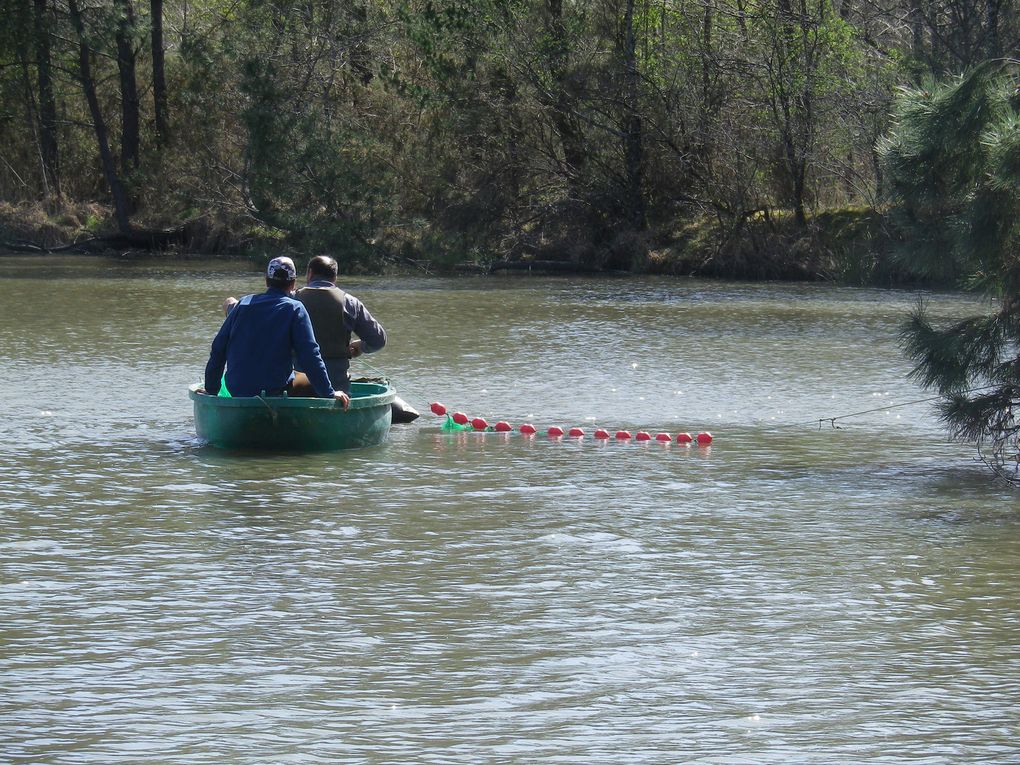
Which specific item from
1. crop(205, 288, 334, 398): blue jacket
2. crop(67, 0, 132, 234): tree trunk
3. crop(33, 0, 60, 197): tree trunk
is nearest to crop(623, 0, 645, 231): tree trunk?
crop(67, 0, 132, 234): tree trunk

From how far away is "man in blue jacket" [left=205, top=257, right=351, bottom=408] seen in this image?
11852 mm

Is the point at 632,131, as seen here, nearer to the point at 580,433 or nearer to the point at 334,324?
the point at 580,433

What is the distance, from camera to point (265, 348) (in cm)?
1201

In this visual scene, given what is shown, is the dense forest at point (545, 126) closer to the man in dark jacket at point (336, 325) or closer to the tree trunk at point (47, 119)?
the tree trunk at point (47, 119)

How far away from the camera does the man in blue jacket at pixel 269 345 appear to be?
11.9m

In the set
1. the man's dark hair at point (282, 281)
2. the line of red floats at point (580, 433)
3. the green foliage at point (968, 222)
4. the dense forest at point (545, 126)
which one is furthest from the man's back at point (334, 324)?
the dense forest at point (545, 126)

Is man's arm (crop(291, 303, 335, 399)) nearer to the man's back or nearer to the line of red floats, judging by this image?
the man's back

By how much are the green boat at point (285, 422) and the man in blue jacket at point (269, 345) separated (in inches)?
5.4

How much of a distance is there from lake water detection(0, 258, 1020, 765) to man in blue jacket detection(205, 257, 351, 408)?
579 mm

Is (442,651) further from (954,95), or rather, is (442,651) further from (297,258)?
(297,258)

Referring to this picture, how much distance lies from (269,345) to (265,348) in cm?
5

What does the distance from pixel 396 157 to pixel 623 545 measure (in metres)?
31.2

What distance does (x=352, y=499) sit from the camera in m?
10.5

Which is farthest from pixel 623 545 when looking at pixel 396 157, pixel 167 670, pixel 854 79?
pixel 396 157
